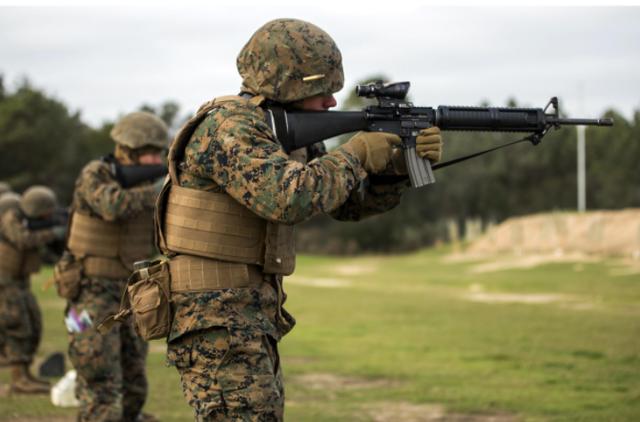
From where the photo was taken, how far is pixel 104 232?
8328 mm

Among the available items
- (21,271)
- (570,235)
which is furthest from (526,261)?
(21,271)

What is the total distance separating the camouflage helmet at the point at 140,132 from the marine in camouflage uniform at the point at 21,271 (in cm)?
358

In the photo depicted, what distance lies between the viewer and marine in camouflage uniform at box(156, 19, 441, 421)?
4.62m

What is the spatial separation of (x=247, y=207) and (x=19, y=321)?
327 inches

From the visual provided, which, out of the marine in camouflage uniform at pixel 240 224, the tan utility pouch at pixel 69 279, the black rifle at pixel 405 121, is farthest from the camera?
the tan utility pouch at pixel 69 279

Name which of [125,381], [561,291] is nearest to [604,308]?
[561,291]

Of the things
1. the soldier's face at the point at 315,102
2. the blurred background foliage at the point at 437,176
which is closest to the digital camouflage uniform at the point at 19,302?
the soldier's face at the point at 315,102

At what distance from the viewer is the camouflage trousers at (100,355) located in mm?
7789

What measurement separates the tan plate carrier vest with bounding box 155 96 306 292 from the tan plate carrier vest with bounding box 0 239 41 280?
7977 millimetres

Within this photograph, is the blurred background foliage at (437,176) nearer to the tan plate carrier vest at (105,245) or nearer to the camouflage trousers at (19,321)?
the camouflage trousers at (19,321)

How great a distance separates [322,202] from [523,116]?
1509 millimetres

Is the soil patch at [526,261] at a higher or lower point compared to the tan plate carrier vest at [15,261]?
lower

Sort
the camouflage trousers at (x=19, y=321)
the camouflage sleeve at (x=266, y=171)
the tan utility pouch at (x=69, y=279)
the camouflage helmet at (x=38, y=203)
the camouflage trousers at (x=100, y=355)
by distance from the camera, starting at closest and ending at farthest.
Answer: the camouflage sleeve at (x=266, y=171)
the camouflage trousers at (x=100, y=355)
the tan utility pouch at (x=69, y=279)
the camouflage trousers at (x=19, y=321)
the camouflage helmet at (x=38, y=203)

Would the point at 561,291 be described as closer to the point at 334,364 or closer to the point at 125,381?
the point at 334,364
